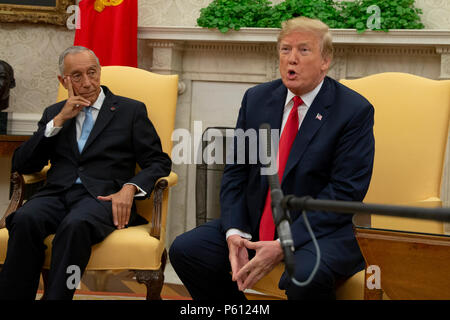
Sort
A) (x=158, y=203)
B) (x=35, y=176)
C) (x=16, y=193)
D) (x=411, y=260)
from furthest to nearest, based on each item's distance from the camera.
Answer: (x=35, y=176)
(x=16, y=193)
(x=158, y=203)
(x=411, y=260)

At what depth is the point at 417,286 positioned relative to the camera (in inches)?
56.9

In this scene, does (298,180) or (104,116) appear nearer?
(298,180)

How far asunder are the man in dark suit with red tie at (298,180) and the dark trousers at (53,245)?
0.41 m

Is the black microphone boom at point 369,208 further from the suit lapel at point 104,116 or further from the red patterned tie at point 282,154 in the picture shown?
the suit lapel at point 104,116

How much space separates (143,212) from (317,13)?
173cm

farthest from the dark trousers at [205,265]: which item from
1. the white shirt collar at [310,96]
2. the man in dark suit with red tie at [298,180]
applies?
the white shirt collar at [310,96]

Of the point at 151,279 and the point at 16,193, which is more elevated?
the point at 16,193

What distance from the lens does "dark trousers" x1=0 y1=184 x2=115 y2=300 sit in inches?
92.8

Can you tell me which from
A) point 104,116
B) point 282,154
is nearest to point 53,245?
point 104,116

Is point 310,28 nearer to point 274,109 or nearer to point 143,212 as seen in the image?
point 274,109

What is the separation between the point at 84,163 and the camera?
279cm

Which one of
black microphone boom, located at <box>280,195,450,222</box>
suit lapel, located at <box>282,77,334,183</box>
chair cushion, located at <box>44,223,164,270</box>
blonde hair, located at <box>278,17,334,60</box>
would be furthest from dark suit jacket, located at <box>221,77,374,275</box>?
black microphone boom, located at <box>280,195,450,222</box>

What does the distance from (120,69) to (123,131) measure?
0.49m

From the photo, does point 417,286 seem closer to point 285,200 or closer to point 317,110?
point 285,200
